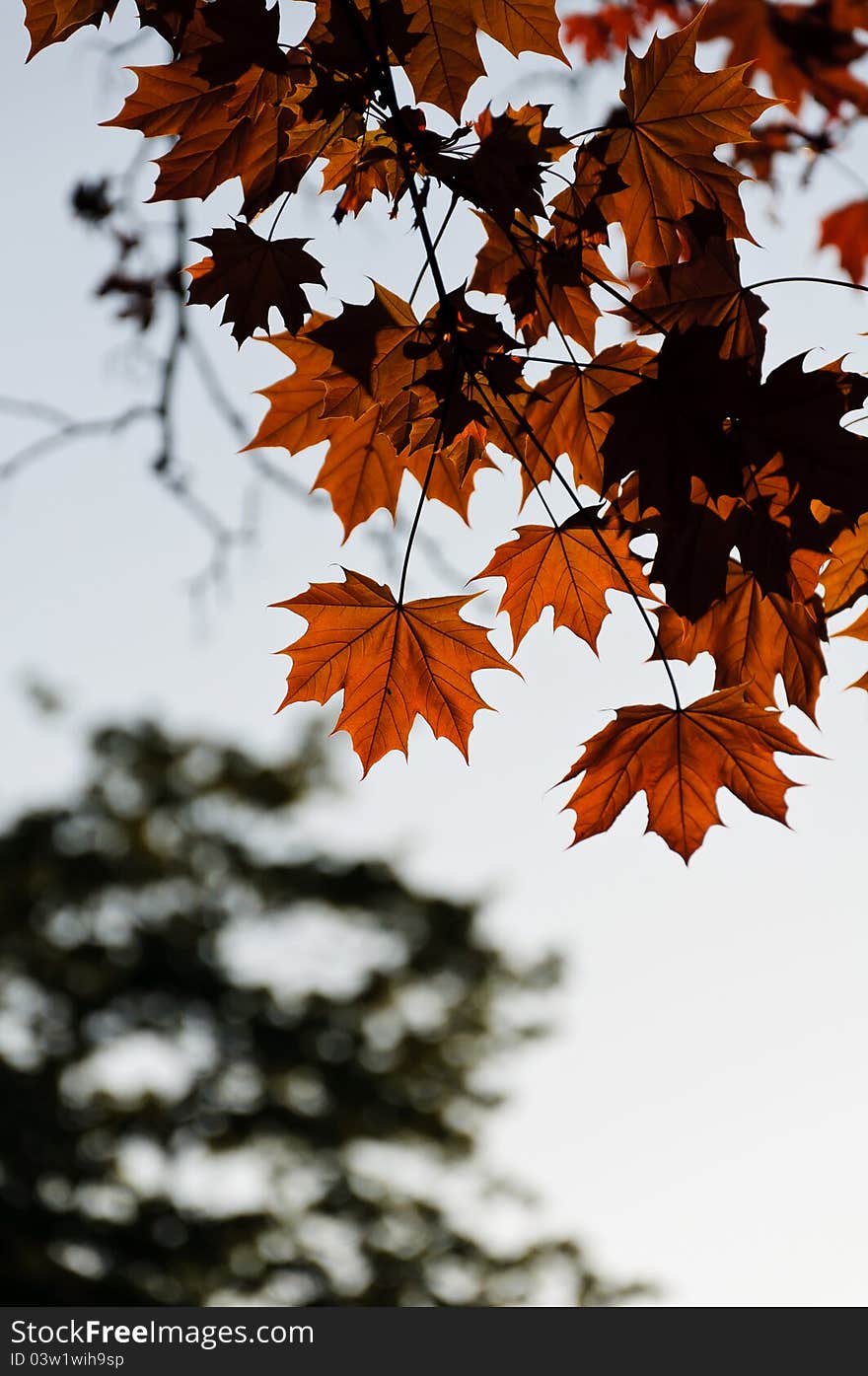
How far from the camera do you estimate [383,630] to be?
5.18 ft

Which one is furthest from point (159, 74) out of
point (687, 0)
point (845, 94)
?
point (687, 0)

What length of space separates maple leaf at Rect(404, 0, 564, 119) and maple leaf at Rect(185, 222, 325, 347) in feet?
0.75

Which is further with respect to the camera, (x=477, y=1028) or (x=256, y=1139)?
(x=477, y=1028)

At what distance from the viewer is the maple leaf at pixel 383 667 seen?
153cm

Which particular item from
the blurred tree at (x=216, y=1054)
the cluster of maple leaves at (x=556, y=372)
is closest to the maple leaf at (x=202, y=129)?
the cluster of maple leaves at (x=556, y=372)

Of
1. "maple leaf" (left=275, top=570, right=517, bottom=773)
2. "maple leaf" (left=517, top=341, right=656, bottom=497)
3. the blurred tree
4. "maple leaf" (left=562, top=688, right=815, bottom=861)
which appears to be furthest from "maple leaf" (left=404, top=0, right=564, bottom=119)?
the blurred tree

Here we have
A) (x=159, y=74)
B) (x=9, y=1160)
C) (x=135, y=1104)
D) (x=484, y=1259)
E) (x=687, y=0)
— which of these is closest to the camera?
(x=159, y=74)

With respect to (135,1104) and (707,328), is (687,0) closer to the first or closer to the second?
(707,328)

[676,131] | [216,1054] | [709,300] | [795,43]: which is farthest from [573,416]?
[216,1054]

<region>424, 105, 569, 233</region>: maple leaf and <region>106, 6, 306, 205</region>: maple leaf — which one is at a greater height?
<region>106, 6, 306, 205</region>: maple leaf

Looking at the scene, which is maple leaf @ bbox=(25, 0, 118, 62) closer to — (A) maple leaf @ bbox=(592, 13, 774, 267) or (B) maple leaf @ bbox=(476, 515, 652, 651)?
(A) maple leaf @ bbox=(592, 13, 774, 267)

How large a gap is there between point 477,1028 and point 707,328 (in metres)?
15.9

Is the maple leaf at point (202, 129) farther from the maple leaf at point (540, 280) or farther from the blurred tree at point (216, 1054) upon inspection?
the blurred tree at point (216, 1054)

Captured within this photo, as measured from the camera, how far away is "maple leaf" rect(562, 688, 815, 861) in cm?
139
